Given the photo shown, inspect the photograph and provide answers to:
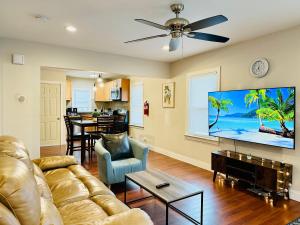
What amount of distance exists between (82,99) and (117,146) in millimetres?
6091

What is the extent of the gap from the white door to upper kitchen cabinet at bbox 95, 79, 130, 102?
73.6 inches

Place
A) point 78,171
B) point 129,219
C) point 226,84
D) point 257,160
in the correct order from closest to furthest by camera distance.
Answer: point 129,219 < point 78,171 < point 257,160 < point 226,84

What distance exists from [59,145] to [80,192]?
17.6ft

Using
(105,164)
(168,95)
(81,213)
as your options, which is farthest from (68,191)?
(168,95)

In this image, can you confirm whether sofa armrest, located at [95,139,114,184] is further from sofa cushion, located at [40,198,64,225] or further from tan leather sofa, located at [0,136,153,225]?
sofa cushion, located at [40,198,64,225]

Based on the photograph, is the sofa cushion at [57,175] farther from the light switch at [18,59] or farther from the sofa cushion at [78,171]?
the light switch at [18,59]

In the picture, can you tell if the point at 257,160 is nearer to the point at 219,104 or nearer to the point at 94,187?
the point at 219,104

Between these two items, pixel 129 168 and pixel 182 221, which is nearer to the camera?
pixel 182 221

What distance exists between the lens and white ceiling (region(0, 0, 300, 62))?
2.43 meters

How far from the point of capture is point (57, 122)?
22.8 feet

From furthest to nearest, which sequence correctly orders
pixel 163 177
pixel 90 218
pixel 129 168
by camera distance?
pixel 129 168, pixel 163 177, pixel 90 218

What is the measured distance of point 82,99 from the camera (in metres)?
9.14

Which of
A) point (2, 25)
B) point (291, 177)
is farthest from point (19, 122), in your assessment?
point (291, 177)

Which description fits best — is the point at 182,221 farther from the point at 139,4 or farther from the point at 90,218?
the point at 139,4
